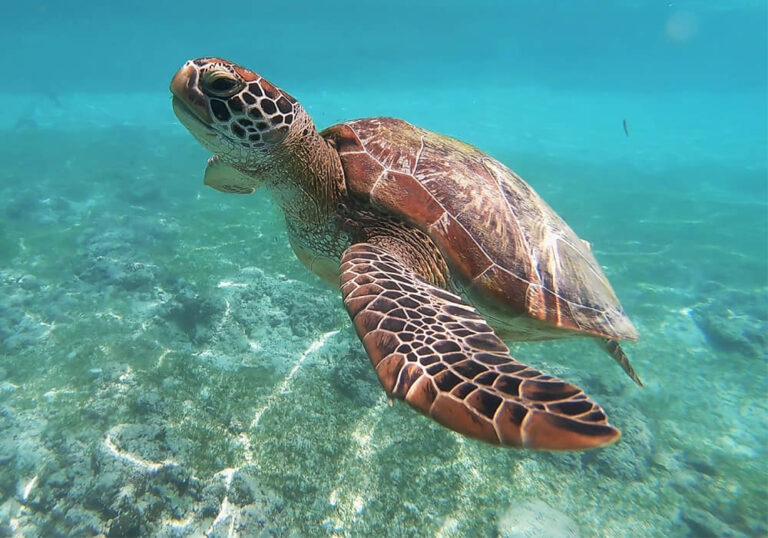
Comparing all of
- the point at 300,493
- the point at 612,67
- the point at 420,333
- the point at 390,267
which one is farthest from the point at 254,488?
the point at 612,67

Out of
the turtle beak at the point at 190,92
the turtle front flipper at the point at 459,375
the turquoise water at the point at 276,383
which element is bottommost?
the turquoise water at the point at 276,383

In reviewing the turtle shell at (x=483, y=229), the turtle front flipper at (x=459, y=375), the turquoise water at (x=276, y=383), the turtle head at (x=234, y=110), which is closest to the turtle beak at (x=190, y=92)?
the turtle head at (x=234, y=110)

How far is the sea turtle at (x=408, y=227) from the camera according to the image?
175cm

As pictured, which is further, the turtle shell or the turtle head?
the turtle shell

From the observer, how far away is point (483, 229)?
2510mm

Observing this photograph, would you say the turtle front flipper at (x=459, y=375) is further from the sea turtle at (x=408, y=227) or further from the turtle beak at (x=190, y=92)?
the turtle beak at (x=190, y=92)

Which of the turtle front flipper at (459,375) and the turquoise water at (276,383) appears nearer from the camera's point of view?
the turtle front flipper at (459,375)

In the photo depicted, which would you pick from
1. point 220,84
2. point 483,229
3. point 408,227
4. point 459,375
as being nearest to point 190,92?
point 220,84

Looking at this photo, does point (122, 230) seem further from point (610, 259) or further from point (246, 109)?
point (610, 259)

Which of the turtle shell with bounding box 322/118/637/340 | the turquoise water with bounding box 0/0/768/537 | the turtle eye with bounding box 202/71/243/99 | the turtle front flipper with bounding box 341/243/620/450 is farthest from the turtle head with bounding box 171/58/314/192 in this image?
the turquoise water with bounding box 0/0/768/537

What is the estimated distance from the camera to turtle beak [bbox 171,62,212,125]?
2.25 meters

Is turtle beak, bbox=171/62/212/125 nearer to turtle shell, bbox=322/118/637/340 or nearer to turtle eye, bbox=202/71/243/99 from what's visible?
turtle eye, bbox=202/71/243/99

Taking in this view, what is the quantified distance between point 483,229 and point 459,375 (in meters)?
1.37

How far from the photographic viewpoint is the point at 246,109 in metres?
2.35
